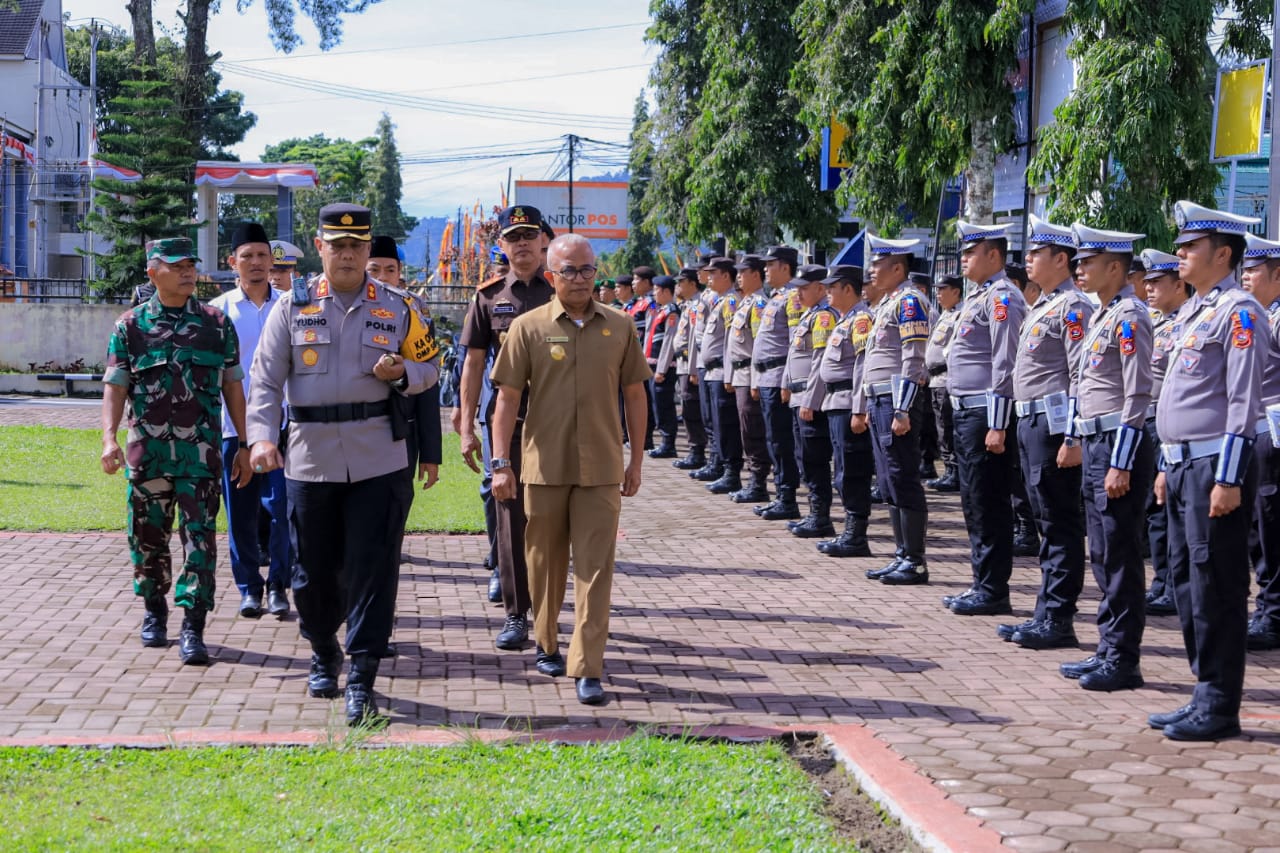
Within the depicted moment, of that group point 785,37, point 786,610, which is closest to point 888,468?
point 786,610

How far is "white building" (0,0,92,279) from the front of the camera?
52750mm

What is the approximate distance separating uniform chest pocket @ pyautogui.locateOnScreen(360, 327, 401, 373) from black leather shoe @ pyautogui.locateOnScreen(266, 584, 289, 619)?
7.65 feet

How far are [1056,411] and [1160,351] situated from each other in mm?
1224

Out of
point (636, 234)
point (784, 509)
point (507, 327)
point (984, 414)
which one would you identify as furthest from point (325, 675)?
point (636, 234)

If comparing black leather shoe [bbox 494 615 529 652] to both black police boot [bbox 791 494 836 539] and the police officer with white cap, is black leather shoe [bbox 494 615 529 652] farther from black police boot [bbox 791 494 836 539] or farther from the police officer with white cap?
black police boot [bbox 791 494 836 539]

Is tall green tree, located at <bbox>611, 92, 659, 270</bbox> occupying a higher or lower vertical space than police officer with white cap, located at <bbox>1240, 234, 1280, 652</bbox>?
higher

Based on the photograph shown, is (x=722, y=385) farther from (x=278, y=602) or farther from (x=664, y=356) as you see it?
(x=278, y=602)

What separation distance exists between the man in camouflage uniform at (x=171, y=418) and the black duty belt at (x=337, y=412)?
1068mm

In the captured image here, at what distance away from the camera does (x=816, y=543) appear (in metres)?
11.0

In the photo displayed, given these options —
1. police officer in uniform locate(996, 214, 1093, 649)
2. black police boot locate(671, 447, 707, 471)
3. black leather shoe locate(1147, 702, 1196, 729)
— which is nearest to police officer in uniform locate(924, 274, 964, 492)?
black police boot locate(671, 447, 707, 471)

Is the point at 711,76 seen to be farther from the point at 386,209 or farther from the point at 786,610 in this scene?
the point at 386,209

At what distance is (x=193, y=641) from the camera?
22.3ft

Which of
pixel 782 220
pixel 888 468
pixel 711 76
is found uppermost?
pixel 711 76

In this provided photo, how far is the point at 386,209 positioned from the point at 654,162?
2698 inches
